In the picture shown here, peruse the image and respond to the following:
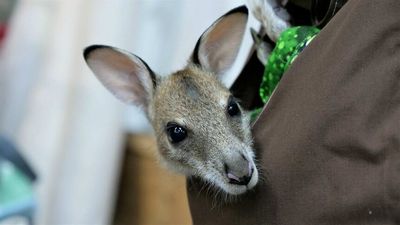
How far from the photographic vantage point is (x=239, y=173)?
76 cm

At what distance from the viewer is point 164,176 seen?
1812 millimetres

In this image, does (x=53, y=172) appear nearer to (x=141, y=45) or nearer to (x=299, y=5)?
(x=141, y=45)

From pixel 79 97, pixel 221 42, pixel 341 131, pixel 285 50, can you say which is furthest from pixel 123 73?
pixel 79 97

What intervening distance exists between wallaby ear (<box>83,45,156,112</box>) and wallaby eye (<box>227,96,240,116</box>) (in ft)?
0.53

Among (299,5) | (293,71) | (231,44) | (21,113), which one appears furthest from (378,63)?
(21,113)

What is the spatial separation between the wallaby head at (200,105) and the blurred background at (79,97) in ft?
2.10

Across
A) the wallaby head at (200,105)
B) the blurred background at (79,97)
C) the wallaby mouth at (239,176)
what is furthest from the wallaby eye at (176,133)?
the blurred background at (79,97)

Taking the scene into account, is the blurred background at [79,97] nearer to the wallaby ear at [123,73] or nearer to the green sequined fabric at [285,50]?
the wallaby ear at [123,73]

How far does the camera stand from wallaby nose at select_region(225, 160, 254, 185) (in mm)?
742

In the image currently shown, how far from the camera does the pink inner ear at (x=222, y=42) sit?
0.91m

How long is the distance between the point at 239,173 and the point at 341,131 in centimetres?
15

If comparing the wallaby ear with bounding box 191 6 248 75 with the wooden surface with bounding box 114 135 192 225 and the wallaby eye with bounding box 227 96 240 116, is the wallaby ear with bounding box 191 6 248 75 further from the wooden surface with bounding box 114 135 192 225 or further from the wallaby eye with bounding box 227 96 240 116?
the wooden surface with bounding box 114 135 192 225

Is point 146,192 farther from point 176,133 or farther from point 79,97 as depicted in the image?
point 176,133

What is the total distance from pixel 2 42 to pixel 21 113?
0.23m
